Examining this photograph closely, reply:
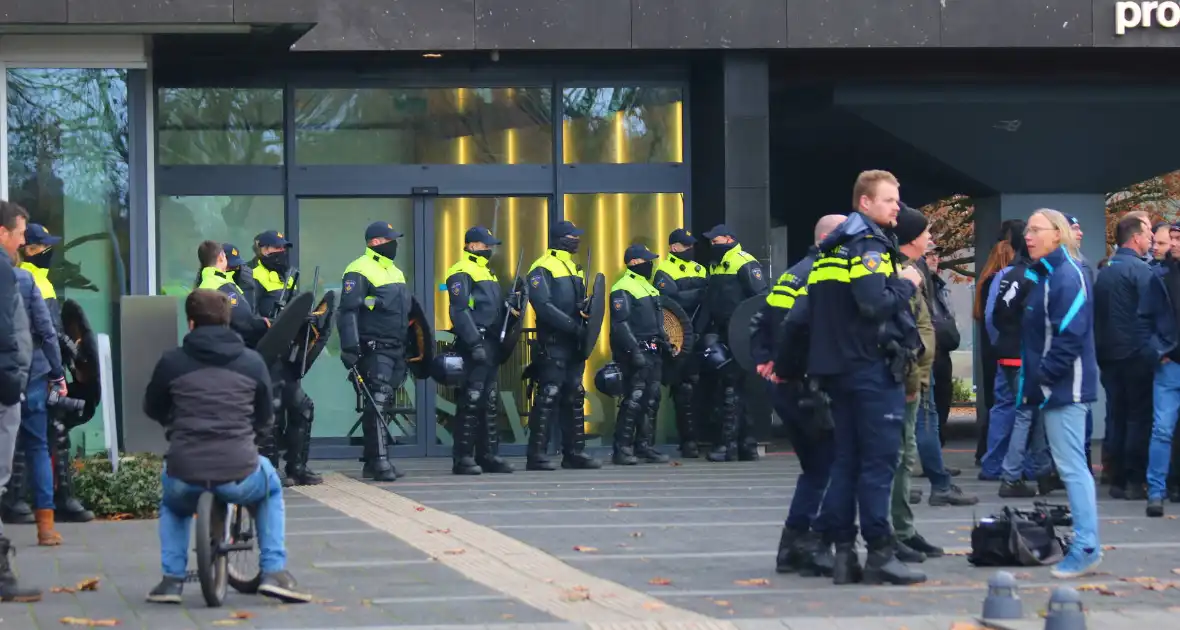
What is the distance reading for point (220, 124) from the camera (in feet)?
57.2

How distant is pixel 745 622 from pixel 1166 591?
2139 mm

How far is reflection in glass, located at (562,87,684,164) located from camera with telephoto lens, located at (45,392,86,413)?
6881 millimetres

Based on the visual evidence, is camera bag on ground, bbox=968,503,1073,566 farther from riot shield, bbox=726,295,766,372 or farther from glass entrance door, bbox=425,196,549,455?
glass entrance door, bbox=425,196,549,455

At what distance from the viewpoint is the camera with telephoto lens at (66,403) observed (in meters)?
11.1

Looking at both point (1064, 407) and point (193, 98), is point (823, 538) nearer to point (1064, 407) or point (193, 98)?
point (1064, 407)

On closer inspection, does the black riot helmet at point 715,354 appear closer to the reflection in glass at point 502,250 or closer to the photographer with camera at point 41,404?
the reflection in glass at point 502,250

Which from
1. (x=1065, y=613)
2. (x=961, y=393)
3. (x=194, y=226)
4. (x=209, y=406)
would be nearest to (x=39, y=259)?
(x=209, y=406)

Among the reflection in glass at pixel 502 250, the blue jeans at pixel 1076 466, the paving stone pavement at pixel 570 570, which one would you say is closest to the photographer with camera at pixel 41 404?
the paving stone pavement at pixel 570 570

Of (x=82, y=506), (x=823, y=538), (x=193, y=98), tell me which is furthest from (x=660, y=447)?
(x=823, y=538)

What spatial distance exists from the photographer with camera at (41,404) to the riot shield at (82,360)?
92 centimetres

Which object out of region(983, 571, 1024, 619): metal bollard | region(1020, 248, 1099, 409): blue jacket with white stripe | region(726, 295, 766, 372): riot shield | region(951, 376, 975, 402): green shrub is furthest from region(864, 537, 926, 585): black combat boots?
region(951, 376, 975, 402): green shrub

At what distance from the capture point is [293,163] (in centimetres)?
1744

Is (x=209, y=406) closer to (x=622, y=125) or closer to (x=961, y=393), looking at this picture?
(x=622, y=125)

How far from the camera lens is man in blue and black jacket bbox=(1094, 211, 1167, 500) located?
40.7 ft
